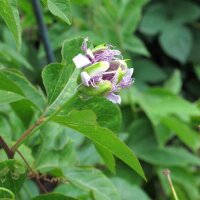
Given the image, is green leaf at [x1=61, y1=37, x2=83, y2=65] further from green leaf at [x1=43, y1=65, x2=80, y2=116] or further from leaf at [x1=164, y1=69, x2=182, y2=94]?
leaf at [x1=164, y1=69, x2=182, y2=94]

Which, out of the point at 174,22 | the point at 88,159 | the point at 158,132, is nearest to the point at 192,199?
the point at 158,132

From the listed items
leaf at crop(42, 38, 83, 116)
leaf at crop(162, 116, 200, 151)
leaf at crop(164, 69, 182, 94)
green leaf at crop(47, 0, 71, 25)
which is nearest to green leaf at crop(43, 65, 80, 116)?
leaf at crop(42, 38, 83, 116)

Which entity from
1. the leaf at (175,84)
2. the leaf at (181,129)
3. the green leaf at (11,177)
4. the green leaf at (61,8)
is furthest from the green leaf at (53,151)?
the leaf at (175,84)

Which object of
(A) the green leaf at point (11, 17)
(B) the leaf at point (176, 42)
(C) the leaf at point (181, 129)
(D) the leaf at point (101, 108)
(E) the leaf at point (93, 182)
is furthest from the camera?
(B) the leaf at point (176, 42)

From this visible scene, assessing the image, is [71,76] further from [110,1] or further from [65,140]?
[110,1]

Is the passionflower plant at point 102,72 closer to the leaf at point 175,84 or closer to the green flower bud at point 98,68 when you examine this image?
the green flower bud at point 98,68
